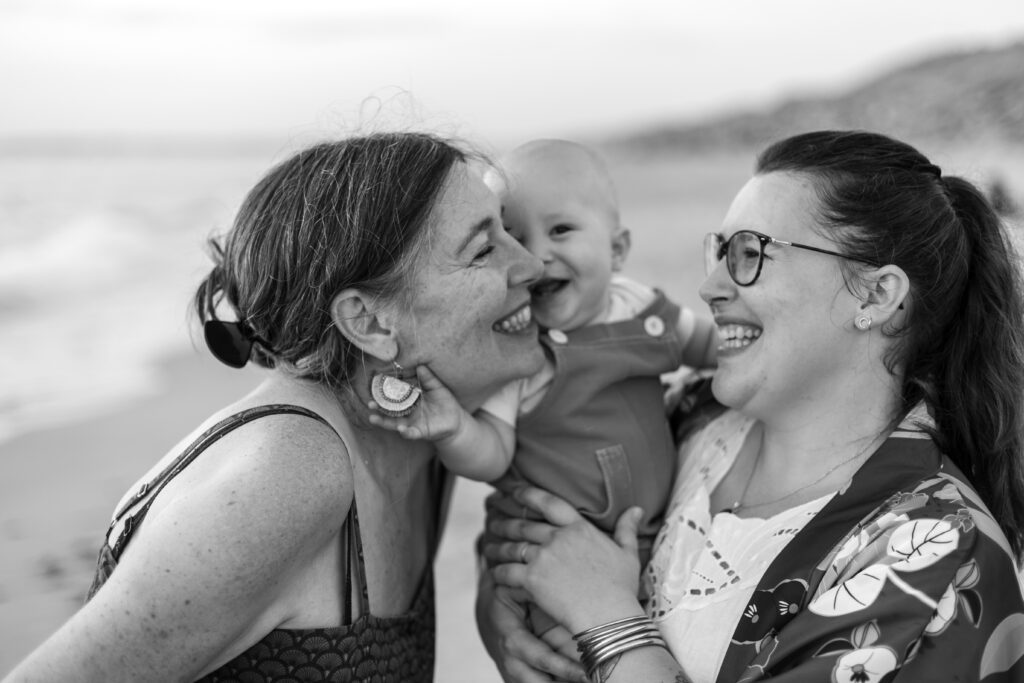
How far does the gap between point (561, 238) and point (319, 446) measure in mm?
1046

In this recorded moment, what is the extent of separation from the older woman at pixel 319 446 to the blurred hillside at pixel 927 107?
4.16 meters

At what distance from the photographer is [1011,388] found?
244 centimetres

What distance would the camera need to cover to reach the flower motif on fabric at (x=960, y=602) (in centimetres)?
192

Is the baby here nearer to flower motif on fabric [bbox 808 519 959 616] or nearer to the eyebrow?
the eyebrow

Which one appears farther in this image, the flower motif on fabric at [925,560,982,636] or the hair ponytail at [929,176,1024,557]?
the hair ponytail at [929,176,1024,557]

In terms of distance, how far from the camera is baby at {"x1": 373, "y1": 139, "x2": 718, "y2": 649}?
2812 mm

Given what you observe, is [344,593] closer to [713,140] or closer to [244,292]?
[244,292]

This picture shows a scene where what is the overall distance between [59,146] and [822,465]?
87.7 feet

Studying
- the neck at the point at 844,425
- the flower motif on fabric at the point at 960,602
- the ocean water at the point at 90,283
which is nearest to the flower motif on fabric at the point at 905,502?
the flower motif on fabric at the point at 960,602

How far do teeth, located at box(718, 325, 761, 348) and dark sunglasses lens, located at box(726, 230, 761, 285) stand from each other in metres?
0.13

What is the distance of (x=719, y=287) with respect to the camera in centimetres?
261

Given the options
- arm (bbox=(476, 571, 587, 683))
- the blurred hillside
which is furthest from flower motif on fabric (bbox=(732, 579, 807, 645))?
the blurred hillside

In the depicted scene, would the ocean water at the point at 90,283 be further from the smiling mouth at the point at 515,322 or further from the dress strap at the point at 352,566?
the dress strap at the point at 352,566

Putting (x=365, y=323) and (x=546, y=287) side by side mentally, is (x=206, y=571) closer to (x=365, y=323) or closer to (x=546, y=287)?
(x=365, y=323)
